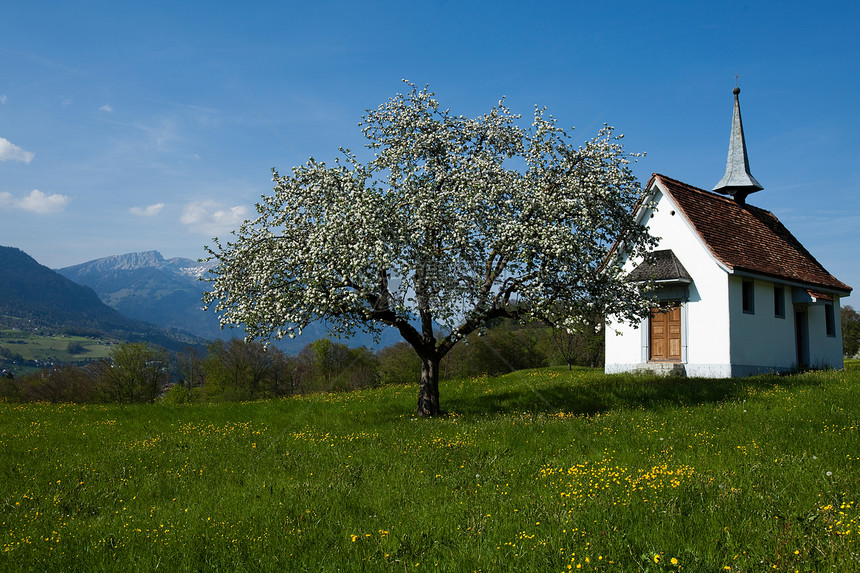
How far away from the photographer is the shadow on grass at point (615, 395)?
1881 cm

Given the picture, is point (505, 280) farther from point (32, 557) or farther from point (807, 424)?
point (32, 557)

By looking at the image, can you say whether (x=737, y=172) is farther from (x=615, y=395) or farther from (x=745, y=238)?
(x=615, y=395)

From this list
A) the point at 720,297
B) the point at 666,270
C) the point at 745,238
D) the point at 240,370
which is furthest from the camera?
the point at 240,370

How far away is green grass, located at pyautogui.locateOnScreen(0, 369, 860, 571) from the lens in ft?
22.1

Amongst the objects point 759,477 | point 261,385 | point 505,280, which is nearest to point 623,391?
point 505,280

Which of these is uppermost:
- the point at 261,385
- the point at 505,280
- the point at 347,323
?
the point at 505,280

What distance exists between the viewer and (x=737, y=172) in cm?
3541

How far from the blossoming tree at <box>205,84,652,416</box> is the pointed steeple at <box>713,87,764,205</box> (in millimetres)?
20270

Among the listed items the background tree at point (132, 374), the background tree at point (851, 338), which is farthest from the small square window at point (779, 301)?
the background tree at point (851, 338)

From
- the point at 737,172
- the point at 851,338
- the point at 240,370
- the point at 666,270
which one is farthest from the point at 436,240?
the point at 851,338

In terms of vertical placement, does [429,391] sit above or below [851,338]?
below

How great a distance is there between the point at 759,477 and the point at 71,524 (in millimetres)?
10683

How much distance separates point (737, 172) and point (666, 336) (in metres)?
13.3

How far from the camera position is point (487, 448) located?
12.8 metres
